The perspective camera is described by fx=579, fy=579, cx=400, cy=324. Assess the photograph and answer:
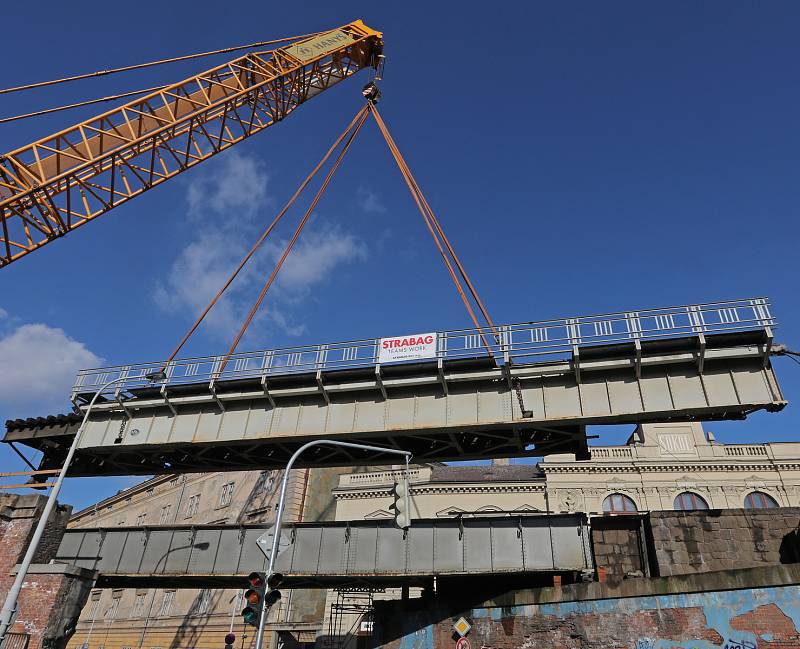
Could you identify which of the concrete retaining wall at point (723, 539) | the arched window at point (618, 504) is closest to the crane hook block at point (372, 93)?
the concrete retaining wall at point (723, 539)

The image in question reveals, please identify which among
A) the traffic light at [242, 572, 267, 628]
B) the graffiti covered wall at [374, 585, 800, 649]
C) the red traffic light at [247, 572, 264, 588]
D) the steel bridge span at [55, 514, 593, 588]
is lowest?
the traffic light at [242, 572, 267, 628]

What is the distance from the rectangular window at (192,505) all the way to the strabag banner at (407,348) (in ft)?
124

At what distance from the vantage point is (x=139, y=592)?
4675cm

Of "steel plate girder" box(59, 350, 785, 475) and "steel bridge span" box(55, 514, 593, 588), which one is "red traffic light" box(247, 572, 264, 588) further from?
"steel bridge span" box(55, 514, 593, 588)

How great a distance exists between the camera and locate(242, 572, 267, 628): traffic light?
Answer: 1247 centimetres

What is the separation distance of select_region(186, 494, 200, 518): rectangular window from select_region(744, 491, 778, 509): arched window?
1669 inches

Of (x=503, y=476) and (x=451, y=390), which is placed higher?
(x=503, y=476)

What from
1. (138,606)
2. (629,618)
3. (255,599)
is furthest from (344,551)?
(138,606)

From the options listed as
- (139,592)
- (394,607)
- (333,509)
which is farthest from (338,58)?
(139,592)

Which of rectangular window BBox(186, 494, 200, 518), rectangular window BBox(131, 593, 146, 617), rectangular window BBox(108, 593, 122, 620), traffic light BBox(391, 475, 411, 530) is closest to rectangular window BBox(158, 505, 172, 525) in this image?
rectangular window BBox(186, 494, 200, 518)

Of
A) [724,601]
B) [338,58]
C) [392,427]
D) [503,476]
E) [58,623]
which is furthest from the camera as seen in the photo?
[503,476]

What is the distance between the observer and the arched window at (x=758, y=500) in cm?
3688

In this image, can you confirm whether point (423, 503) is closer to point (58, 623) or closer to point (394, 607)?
point (394, 607)

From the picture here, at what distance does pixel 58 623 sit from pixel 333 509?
23.7 meters
